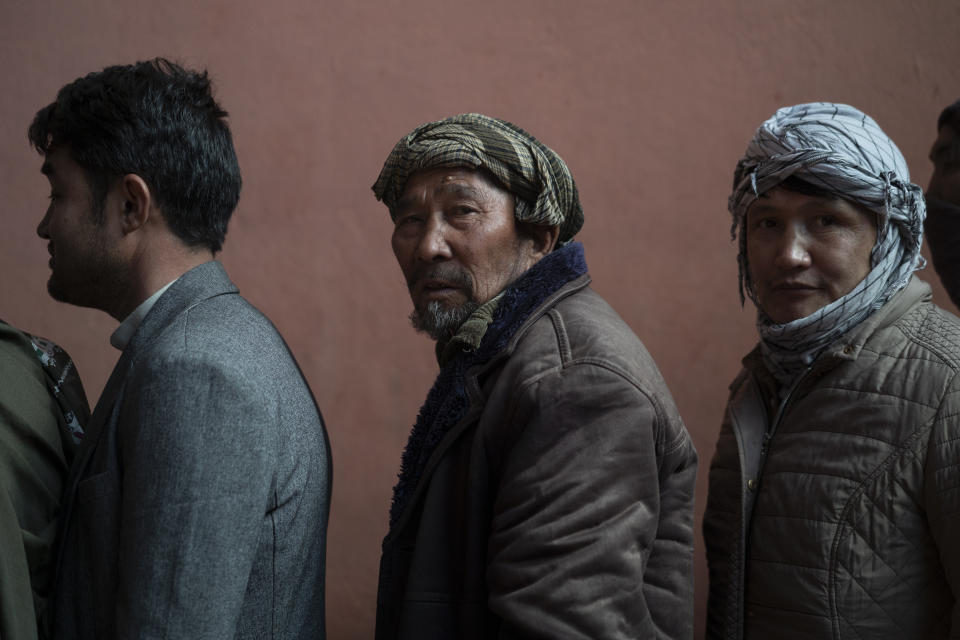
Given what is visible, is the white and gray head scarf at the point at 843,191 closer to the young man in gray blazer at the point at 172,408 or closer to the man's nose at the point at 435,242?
the man's nose at the point at 435,242

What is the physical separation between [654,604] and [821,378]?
630 mm

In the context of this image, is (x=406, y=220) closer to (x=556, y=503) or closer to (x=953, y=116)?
(x=556, y=503)

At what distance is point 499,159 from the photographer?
5.16ft

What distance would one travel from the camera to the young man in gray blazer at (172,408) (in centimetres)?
112

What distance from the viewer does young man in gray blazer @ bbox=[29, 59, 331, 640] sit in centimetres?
112

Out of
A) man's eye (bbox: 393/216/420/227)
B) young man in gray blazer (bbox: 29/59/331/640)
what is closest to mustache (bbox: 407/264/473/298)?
man's eye (bbox: 393/216/420/227)

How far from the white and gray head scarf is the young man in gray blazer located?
1.01 metres

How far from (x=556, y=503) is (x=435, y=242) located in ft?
2.01

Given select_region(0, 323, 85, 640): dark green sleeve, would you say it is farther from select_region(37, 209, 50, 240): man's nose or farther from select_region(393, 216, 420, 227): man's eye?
select_region(393, 216, 420, 227): man's eye

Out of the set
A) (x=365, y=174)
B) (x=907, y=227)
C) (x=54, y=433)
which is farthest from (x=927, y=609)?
(x=365, y=174)

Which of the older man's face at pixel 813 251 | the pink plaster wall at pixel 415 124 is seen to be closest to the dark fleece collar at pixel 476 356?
the older man's face at pixel 813 251

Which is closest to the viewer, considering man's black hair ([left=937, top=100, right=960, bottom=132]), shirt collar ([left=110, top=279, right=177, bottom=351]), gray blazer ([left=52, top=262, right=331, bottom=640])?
gray blazer ([left=52, top=262, right=331, bottom=640])

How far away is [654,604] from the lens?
1.34 meters

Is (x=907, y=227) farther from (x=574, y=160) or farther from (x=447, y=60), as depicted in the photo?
(x=447, y=60)
